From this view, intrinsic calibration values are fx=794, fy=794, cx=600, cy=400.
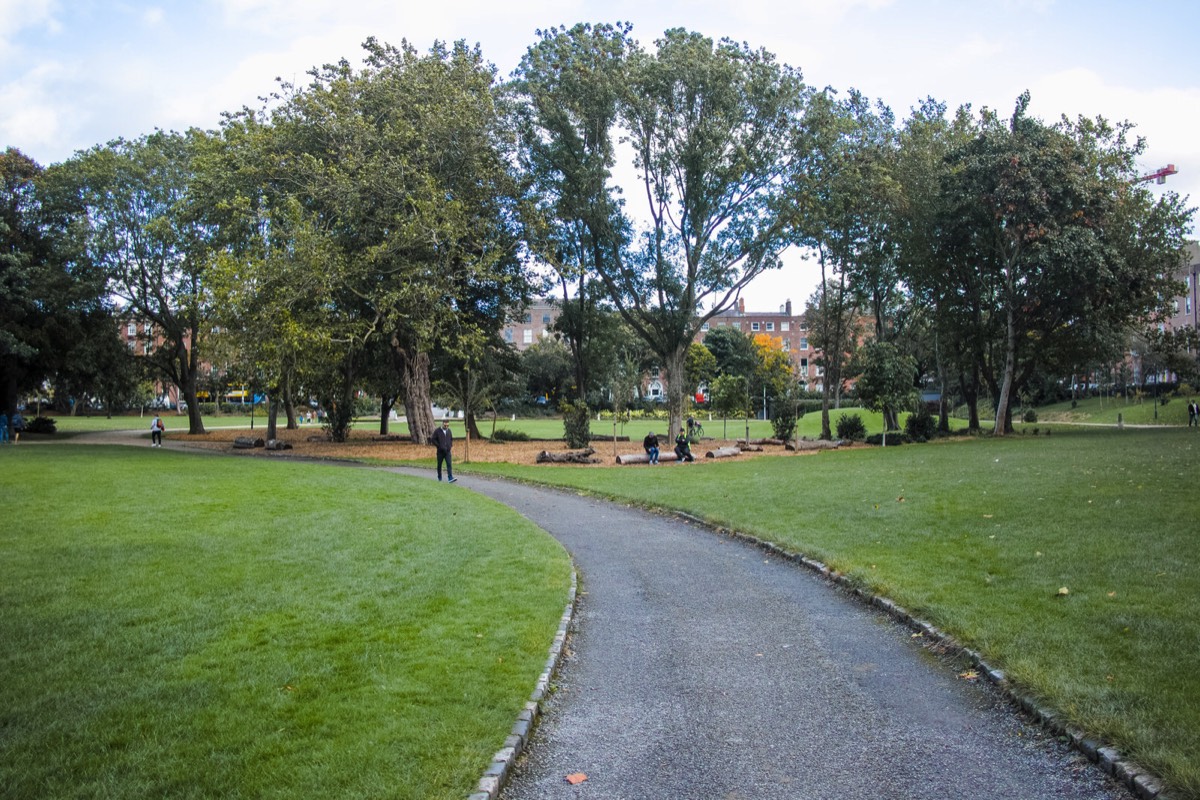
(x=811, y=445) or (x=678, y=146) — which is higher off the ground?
(x=678, y=146)

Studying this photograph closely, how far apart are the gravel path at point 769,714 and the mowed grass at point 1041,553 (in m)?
0.48

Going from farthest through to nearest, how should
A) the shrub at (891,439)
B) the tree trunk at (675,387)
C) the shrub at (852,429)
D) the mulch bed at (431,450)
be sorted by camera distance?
the shrub at (852,429) → the shrub at (891,439) → the tree trunk at (675,387) → the mulch bed at (431,450)

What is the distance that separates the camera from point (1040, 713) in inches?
213

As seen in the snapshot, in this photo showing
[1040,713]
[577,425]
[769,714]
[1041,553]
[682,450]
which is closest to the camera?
[1040,713]

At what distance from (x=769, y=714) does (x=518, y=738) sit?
188cm

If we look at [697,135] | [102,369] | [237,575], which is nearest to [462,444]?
[697,135]

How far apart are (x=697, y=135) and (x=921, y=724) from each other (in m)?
27.5

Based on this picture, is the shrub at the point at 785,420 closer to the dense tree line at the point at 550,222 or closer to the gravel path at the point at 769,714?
the dense tree line at the point at 550,222

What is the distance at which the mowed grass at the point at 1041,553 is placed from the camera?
18.1 feet

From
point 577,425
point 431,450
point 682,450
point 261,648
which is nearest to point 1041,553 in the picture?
point 261,648

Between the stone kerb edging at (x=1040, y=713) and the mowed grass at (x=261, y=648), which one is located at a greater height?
the mowed grass at (x=261, y=648)

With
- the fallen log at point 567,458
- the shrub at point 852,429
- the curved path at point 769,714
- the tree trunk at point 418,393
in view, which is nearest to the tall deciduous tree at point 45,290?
the tree trunk at point 418,393

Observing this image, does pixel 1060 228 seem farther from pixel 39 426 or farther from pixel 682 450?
pixel 39 426

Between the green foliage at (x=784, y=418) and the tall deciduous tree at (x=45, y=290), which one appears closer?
the green foliage at (x=784, y=418)
